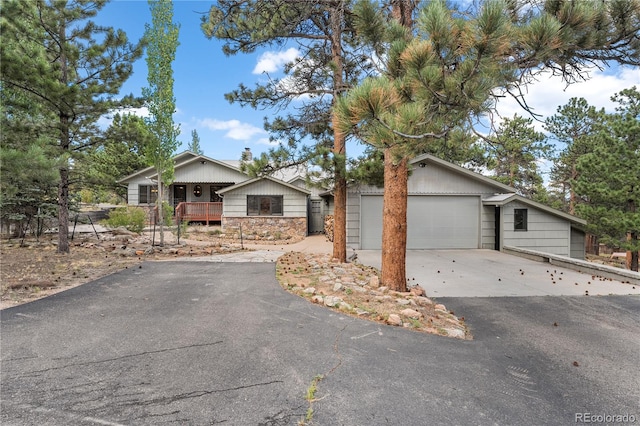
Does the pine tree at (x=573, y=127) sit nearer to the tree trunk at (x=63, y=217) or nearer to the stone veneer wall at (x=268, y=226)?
the stone veneer wall at (x=268, y=226)

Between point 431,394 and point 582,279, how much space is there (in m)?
7.14

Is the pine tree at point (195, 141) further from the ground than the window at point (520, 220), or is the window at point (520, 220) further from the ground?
the pine tree at point (195, 141)

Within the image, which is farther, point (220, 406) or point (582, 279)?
point (582, 279)

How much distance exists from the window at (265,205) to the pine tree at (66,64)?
822 centimetres

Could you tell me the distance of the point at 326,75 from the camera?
8.09 meters

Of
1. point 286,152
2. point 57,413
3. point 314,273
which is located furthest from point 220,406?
point 286,152

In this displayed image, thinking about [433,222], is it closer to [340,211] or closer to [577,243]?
[340,211]

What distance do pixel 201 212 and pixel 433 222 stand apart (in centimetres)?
1355

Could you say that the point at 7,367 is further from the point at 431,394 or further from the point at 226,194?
the point at 226,194

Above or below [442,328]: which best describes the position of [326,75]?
above

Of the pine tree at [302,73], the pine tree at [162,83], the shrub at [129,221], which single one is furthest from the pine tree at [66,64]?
the shrub at [129,221]

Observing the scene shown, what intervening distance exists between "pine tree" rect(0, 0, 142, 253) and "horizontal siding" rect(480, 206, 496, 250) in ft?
44.7

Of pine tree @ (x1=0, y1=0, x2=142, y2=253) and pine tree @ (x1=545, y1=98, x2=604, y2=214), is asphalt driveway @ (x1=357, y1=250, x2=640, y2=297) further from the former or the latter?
pine tree @ (x1=545, y1=98, x2=604, y2=214)

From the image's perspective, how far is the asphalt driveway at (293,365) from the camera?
7.47 ft
